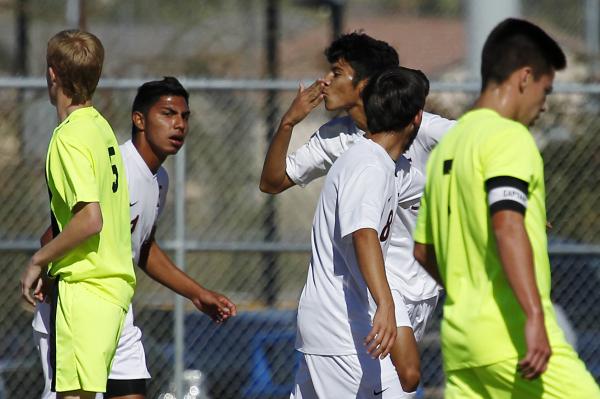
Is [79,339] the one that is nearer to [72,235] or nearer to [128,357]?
[72,235]

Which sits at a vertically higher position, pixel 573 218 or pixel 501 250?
pixel 501 250

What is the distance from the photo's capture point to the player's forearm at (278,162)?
6.03 meters

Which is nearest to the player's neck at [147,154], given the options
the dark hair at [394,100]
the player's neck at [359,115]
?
the player's neck at [359,115]

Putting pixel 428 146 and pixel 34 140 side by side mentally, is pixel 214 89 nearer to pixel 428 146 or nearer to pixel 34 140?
pixel 34 140

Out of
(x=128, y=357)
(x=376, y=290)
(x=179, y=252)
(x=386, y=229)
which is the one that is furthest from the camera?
(x=179, y=252)

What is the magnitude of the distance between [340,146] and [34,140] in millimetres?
3704

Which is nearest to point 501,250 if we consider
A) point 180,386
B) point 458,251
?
point 458,251

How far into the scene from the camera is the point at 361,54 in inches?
235

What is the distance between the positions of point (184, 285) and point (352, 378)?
1.35 metres

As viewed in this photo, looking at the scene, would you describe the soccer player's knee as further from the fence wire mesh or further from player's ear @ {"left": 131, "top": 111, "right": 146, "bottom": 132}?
the fence wire mesh

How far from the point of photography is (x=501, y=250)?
390 centimetres

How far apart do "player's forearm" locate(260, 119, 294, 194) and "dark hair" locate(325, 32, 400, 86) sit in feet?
1.38

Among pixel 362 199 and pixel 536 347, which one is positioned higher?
pixel 362 199

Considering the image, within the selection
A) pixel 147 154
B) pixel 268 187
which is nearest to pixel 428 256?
pixel 268 187
